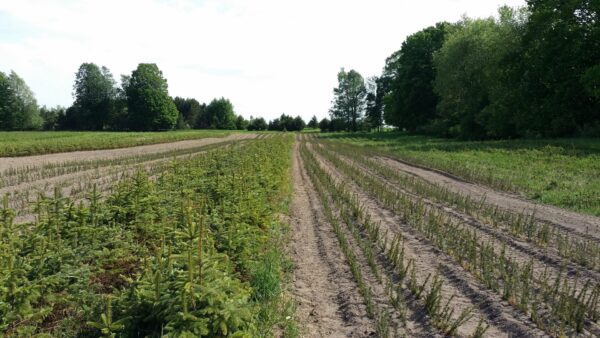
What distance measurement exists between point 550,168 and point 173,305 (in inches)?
850

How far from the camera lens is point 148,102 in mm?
85500

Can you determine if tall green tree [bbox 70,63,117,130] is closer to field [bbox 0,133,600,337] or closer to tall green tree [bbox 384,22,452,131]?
tall green tree [bbox 384,22,452,131]

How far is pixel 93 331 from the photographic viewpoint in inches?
179

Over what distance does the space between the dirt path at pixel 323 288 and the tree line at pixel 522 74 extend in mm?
25906

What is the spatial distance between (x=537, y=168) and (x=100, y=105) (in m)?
92.3

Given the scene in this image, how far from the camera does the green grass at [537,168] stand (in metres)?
14.7

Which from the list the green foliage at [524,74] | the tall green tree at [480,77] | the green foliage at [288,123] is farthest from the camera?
the green foliage at [288,123]

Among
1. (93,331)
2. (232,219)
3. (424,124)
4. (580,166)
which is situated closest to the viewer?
(93,331)

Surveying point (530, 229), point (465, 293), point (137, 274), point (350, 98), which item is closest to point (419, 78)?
point (350, 98)

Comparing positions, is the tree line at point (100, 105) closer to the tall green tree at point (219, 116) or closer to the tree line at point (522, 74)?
the tall green tree at point (219, 116)

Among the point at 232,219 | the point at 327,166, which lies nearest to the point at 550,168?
the point at 327,166

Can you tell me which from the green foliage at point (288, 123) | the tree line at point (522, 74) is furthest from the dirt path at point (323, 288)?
the green foliage at point (288, 123)

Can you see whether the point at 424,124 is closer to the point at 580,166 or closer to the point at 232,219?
the point at 580,166

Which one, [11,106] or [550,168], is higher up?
[11,106]
